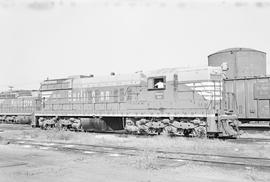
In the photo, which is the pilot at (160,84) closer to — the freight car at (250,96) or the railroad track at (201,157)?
the freight car at (250,96)

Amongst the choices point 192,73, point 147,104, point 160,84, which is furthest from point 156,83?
point 192,73

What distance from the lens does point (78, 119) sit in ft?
65.7

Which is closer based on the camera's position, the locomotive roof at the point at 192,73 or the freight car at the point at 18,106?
the locomotive roof at the point at 192,73

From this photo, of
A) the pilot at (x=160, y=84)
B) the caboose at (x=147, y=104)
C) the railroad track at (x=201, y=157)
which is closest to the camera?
the railroad track at (x=201, y=157)

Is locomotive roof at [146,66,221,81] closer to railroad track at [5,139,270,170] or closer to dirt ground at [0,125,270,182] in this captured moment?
dirt ground at [0,125,270,182]

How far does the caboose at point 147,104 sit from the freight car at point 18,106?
6.59 meters

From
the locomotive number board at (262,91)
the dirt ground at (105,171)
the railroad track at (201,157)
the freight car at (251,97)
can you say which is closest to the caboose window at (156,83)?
the freight car at (251,97)

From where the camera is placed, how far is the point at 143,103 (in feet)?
55.8

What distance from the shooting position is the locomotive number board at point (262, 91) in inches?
759

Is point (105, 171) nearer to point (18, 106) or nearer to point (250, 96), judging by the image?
point (250, 96)

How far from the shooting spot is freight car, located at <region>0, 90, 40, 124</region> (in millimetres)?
27641

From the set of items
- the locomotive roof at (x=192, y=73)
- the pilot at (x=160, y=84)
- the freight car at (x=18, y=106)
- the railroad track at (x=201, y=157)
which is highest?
the locomotive roof at (x=192, y=73)

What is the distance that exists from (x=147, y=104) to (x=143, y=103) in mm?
261

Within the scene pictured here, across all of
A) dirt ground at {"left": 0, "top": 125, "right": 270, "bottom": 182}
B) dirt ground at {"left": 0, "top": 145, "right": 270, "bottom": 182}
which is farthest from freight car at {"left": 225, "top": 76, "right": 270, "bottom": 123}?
dirt ground at {"left": 0, "top": 145, "right": 270, "bottom": 182}
